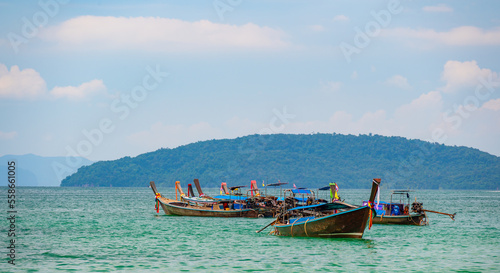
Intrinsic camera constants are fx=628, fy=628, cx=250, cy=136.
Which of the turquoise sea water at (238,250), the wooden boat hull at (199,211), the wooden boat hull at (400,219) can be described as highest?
the wooden boat hull at (199,211)

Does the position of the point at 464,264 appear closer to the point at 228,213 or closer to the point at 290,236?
the point at 290,236

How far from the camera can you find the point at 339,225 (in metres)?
38.7

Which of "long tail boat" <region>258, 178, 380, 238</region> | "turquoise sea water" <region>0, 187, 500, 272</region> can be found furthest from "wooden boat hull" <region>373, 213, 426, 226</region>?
"long tail boat" <region>258, 178, 380, 238</region>

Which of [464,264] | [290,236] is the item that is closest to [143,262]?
[290,236]

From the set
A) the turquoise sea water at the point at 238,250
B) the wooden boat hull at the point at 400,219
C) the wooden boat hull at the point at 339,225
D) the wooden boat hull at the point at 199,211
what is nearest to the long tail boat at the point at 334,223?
the wooden boat hull at the point at 339,225

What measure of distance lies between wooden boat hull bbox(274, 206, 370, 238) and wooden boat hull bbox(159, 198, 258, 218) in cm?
2345

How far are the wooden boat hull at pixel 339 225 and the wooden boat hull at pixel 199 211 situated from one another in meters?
23.5

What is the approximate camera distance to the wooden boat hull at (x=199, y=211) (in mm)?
63469

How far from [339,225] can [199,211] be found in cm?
2845

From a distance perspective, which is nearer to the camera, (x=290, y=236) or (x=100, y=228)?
(x=290, y=236)

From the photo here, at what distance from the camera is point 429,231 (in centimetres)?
5059

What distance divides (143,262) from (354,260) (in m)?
10.8

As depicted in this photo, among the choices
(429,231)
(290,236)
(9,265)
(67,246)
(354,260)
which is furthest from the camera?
(429,231)

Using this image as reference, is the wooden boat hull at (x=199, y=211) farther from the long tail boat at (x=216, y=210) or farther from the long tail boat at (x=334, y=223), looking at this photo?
the long tail boat at (x=334, y=223)
